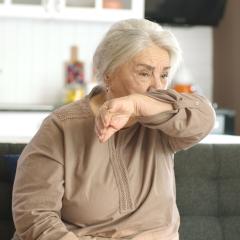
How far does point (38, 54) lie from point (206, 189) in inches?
96.3

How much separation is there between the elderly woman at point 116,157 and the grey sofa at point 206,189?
244 millimetres

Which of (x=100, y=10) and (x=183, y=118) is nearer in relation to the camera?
(x=183, y=118)

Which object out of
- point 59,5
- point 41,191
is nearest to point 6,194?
point 41,191

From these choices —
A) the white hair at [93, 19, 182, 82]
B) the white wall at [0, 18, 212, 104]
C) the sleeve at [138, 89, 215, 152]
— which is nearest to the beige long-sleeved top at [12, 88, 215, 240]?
the sleeve at [138, 89, 215, 152]

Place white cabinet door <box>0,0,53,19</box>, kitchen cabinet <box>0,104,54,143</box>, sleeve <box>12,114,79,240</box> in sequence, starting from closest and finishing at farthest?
1. sleeve <box>12,114,79,240</box>
2. kitchen cabinet <box>0,104,54,143</box>
3. white cabinet door <box>0,0,53,19</box>

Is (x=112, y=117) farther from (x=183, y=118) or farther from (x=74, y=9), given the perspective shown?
(x=74, y=9)

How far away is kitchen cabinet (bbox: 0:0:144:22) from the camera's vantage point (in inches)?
135

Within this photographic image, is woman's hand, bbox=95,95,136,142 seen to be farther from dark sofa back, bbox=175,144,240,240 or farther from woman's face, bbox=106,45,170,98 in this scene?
dark sofa back, bbox=175,144,240,240

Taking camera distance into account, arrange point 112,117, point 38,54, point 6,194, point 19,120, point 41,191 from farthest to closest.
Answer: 1. point 38,54
2. point 19,120
3. point 6,194
4. point 41,191
5. point 112,117

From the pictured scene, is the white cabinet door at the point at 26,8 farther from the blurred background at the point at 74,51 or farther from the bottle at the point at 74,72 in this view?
the bottle at the point at 74,72

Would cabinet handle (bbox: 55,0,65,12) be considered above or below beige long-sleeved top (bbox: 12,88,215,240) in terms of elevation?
above

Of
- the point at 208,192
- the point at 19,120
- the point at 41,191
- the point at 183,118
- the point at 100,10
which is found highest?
the point at 100,10

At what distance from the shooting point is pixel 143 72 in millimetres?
1335

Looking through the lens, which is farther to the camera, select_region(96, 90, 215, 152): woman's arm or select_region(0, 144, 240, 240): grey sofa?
select_region(0, 144, 240, 240): grey sofa
